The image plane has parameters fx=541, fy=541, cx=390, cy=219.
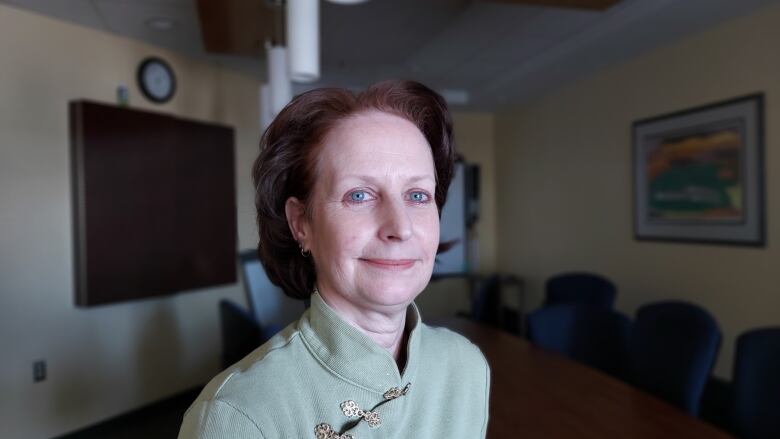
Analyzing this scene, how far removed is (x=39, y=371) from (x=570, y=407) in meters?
3.18

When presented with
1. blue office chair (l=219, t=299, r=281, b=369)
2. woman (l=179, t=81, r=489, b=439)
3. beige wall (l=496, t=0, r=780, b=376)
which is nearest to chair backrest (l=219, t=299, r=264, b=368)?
blue office chair (l=219, t=299, r=281, b=369)

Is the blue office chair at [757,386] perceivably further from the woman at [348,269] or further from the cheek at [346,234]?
the cheek at [346,234]

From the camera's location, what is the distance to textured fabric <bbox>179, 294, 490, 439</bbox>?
0.72 meters

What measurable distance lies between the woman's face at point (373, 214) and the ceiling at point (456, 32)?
2.48 meters

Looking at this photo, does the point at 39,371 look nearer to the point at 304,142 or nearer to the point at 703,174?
the point at 304,142

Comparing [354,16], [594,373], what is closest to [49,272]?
[354,16]

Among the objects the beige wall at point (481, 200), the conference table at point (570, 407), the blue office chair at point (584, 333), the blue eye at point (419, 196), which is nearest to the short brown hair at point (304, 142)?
the blue eye at point (419, 196)

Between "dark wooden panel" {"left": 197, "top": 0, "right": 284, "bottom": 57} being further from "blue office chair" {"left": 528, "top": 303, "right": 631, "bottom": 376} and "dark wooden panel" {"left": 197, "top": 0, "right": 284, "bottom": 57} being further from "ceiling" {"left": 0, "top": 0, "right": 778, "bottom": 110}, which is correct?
"blue office chair" {"left": 528, "top": 303, "right": 631, "bottom": 376}

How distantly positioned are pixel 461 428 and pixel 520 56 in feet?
13.0

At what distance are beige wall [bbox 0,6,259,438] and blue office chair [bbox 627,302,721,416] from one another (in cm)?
328

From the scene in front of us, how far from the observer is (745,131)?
139 inches

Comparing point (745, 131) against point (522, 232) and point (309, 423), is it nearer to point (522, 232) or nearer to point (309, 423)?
point (522, 232)

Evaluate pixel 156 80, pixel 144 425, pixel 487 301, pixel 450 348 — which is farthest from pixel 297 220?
pixel 487 301

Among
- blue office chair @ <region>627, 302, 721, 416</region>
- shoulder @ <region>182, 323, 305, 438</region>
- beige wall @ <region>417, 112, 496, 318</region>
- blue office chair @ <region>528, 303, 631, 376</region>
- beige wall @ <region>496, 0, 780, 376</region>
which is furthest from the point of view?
beige wall @ <region>417, 112, 496, 318</region>
